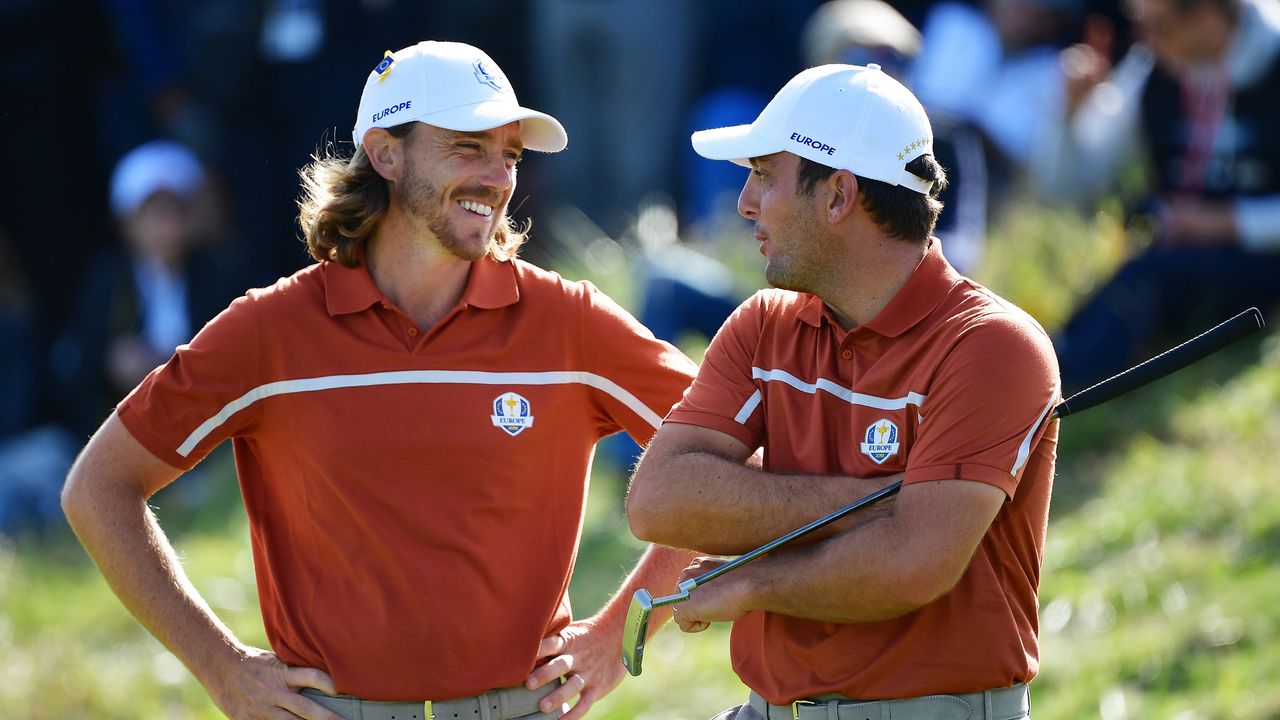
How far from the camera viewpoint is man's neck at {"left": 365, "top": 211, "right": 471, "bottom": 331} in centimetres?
436

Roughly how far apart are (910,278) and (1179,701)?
2.78 meters

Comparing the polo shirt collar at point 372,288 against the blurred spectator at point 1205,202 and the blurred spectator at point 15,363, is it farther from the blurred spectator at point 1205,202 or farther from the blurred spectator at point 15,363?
the blurred spectator at point 15,363

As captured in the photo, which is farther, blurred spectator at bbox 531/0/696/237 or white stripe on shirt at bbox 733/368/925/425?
blurred spectator at bbox 531/0/696/237

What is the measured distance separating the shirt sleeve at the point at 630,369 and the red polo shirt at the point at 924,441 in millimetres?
432

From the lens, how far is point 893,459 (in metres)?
3.70

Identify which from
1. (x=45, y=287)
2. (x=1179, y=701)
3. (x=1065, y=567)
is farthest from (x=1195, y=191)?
(x=45, y=287)

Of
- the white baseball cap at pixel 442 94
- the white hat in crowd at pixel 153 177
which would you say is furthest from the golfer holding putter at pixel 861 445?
the white hat in crowd at pixel 153 177

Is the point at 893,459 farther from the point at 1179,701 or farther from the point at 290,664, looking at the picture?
the point at 1179,701

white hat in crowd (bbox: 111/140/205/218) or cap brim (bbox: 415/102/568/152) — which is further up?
cap brim (bbox: 415/102/568/152)

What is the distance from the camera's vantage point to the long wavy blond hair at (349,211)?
4.39 m

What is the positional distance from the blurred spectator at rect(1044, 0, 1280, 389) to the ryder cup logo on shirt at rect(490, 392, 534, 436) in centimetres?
412

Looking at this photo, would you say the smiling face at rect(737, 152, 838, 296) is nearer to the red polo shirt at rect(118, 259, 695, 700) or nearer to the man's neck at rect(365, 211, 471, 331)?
the red polo shirt at rect(118, 259, 695, 700)

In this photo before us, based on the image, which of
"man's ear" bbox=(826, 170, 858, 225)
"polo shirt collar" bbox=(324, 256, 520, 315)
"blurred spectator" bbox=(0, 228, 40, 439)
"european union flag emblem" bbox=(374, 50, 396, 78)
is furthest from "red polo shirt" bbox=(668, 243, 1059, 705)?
"blurred spectator" bbox=(0, 228, 40, 439)

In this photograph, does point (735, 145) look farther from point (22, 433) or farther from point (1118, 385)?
point (22, 433)
